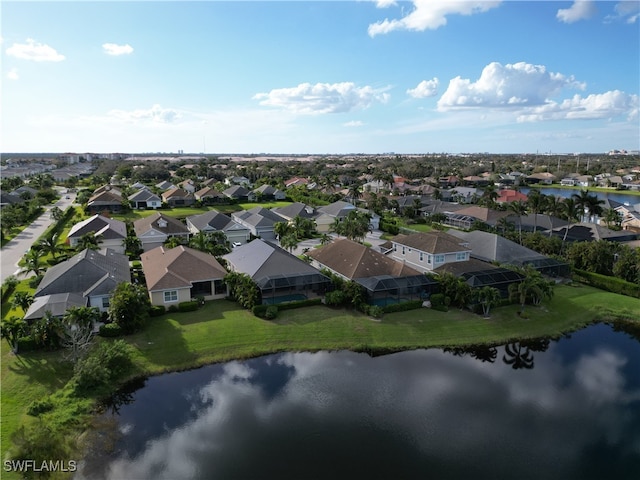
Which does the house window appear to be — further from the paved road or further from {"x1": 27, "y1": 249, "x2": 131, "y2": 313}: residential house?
the paved road

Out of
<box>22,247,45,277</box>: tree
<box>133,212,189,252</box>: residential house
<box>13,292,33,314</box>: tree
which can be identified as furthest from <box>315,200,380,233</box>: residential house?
<box>13,292,33,314</box>: tree

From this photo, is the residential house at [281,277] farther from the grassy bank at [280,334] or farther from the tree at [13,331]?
the tree at [13,331]

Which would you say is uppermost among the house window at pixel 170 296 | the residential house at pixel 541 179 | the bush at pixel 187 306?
the residential house at pixel 541 179

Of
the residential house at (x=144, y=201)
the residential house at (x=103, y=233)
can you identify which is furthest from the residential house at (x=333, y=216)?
the residential house at (x=144, y=201)

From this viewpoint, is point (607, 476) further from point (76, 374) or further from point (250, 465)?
point (76, 374)

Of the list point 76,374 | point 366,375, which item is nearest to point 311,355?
point 366,375

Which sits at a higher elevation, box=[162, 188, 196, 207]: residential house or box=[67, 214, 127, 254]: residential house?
box=[162, 188, 196, 207]: residential house

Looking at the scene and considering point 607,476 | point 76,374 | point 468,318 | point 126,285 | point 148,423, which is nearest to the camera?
point 607,476
